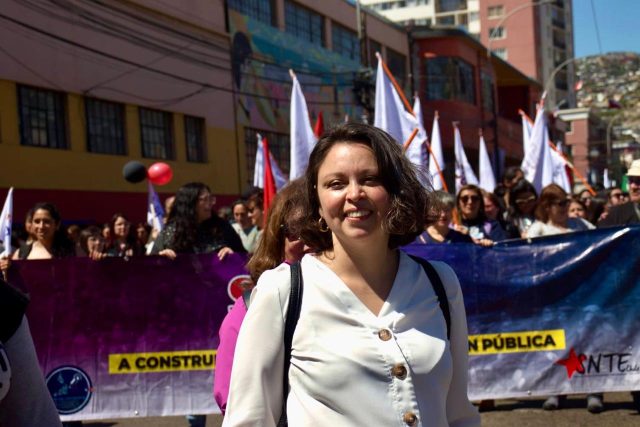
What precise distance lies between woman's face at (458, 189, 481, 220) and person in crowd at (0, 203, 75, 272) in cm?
341

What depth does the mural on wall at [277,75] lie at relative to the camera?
2802cm

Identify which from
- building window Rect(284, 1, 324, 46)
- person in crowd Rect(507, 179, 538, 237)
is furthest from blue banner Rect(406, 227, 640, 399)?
building window Rect(284, 1, 324, 46)

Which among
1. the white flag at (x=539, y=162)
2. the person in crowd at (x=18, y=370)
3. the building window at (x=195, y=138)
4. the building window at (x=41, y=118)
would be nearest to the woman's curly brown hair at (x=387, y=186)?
the person in crowd at (x=18, y=370)

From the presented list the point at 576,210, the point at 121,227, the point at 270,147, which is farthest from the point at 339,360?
the point at 270,147

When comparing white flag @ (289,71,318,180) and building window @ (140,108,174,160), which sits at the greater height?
building window @ (140,108,174,160)

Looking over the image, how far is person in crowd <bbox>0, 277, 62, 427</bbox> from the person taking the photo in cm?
215

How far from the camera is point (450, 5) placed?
83562mm

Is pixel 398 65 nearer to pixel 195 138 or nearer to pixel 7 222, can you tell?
pixel 195 138

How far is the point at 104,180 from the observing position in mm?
21578

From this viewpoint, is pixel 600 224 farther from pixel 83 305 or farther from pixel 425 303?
pixel 425 303

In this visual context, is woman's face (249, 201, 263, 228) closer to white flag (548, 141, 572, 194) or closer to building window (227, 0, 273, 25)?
white flag (548, 141, 572, 194)

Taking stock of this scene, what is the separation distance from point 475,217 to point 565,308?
164 cm

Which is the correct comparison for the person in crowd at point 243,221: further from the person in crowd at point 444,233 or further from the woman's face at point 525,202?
the woman's face at point 525,202

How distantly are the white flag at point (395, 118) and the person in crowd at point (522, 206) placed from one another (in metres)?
1.97
